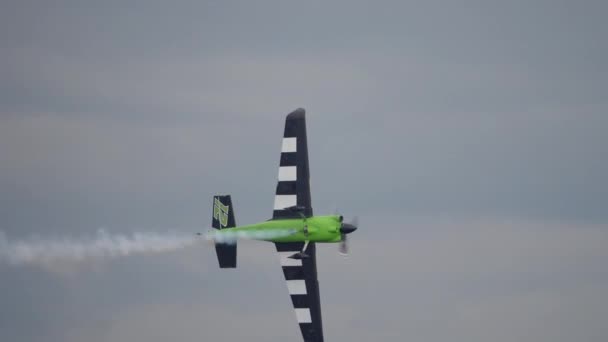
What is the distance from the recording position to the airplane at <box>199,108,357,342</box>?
37.9 m

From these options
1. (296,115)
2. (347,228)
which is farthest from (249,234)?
(296,115)

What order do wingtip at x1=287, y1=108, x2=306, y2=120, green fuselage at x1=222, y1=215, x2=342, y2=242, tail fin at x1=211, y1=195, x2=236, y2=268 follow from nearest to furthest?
green fuselage at x1=222, y1=215, x2=342, y2=242 → tail fin at x1=211, y1=195, x2=236, y2=268 → wingtip at x1=287, y1=108, x2=306, y2=120

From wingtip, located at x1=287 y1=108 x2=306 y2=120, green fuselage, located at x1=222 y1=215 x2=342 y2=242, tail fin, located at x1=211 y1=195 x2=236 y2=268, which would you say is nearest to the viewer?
green fuselage, located at x1=222 y1=215 x2=342 y2=242

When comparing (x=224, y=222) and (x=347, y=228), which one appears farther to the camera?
(x=224, y=222)

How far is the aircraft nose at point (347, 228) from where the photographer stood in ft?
124

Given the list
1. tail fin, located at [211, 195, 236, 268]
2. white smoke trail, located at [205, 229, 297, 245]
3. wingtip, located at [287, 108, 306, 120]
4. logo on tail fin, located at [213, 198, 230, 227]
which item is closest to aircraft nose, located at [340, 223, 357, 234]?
white smoke trail, located at [205, 229, 297, 245]

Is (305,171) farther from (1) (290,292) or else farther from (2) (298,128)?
(1) (290,292)

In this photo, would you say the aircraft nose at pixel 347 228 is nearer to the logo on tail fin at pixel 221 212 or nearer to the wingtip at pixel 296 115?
the logo on tail fin at pixel 221 212

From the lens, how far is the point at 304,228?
37875 millimetres

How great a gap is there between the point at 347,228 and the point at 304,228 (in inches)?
73.9

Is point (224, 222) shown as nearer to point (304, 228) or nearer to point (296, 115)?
point (304, 228)

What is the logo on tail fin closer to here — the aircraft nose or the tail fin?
the tail fin

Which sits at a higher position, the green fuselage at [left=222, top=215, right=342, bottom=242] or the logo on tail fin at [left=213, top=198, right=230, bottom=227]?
the logo on tail fin at [left=213, top=198, right=230, bottom=227]

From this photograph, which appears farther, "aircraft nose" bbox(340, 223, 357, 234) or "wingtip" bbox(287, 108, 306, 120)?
"wingtip" bbox(287, 108, 306, 120)
